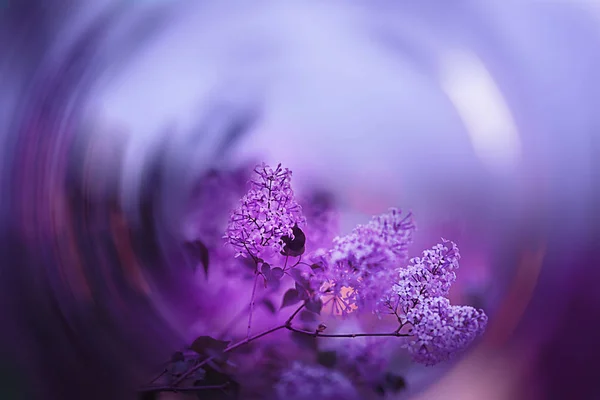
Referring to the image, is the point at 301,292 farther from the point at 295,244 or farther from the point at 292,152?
the point at 292,152

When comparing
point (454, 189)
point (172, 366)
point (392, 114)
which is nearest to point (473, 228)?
point (454, 189)

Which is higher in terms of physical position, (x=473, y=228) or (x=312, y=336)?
(x=473, y=228)

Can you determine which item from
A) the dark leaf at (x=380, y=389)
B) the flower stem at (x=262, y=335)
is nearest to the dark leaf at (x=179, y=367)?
the flower stem at (x=262, y=335)

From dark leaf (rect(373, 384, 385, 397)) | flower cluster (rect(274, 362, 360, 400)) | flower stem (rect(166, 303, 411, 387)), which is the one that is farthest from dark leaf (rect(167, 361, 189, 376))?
dark leaf (rect(373, 384, 385, 397))

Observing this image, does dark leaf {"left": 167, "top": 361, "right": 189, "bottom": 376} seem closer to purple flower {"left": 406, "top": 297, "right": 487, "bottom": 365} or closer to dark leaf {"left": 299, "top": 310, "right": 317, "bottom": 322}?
dark leaf {"left": 299, "top": 310, "right": 317, "bottom": 322}

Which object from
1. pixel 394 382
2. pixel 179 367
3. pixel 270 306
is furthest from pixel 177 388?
pixel 394 382

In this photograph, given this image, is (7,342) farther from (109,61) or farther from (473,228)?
(473,228)

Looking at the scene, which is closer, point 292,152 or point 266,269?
point 266,269
